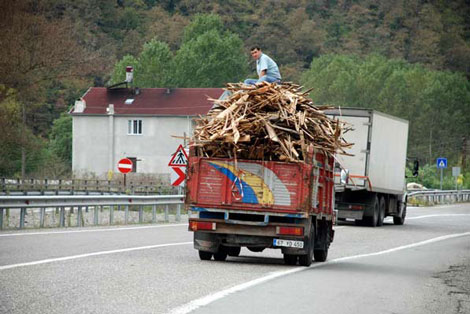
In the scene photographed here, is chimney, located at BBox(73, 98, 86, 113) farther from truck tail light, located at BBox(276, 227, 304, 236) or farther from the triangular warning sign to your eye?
truck tail light, located at BBox(276, 227, 304, 236)

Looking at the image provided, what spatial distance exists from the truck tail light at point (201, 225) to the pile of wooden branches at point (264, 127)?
109 centimetres

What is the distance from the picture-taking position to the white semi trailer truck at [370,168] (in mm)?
32438

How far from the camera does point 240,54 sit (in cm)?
13850

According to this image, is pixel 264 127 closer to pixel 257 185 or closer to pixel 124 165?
pixel 257 185

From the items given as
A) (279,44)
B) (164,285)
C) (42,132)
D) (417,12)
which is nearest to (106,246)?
(164,285)

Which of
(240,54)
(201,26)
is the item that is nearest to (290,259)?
(240,54)

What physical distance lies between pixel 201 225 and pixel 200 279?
10.9 ft

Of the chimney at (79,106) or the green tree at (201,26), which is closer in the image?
the chimney at (79,106)

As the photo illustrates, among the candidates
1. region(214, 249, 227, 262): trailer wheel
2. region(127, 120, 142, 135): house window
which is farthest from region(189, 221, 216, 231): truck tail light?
region(127, 120, 142, 135): house window

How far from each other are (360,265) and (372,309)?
6574 millimetres

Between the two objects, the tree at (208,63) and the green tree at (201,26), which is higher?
the green tree at (201,26)

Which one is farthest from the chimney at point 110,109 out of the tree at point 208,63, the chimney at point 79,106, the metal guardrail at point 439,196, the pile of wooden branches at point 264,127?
the pile of wooden branches at point 264,127

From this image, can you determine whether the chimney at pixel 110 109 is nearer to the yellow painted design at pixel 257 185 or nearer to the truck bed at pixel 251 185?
the truck bed at pixel 251 185

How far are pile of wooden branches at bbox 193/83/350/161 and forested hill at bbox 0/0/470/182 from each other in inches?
1056
